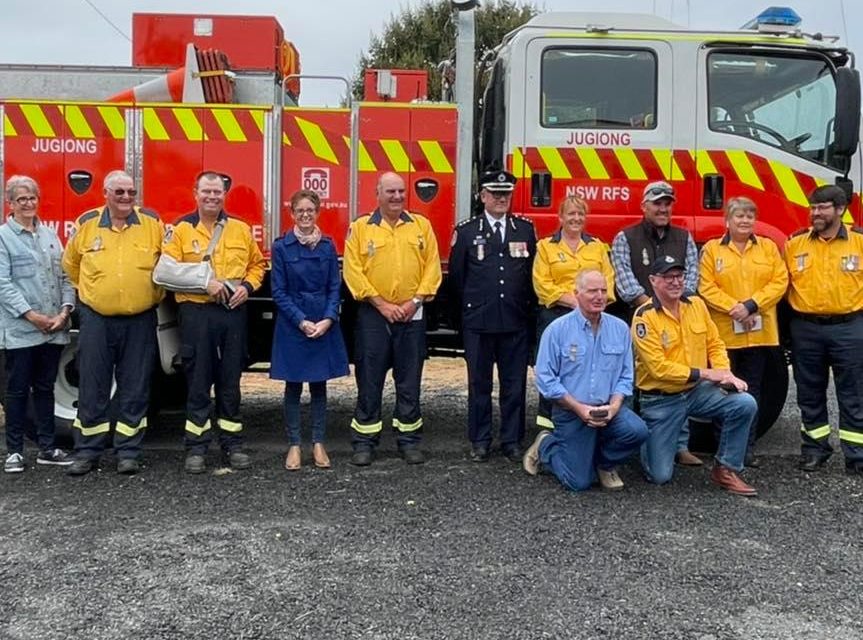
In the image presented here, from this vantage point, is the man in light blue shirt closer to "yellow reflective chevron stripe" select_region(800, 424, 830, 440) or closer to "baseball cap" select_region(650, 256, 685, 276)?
"baseball cap" select_region(650, 256, 685, 276)

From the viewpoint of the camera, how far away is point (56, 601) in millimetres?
3658

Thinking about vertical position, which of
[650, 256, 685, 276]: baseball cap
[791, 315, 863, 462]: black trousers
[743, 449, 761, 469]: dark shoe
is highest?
[650, 256, 685, 276]: baseball cap

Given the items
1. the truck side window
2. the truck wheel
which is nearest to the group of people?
the truck wheel

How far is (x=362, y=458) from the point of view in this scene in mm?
5848

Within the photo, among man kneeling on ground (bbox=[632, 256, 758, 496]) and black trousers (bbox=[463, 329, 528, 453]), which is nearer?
man kneeling on ground (bbox=[632, 256, 758, 496])

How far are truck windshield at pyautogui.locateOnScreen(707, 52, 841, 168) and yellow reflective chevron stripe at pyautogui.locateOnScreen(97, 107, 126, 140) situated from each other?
3902 millimetres

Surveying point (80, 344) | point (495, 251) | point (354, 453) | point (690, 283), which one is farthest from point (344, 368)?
point (690, 283)

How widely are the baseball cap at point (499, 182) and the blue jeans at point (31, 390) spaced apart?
297 cm

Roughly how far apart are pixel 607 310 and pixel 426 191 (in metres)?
1.48

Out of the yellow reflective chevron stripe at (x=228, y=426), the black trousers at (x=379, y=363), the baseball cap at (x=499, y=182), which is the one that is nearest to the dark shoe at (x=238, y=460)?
the yellow reflective chevron stripe at (x=228, y=426)

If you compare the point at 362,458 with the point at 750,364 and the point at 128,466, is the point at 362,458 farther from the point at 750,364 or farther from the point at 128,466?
the point at 750,364

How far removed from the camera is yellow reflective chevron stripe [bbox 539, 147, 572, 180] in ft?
19.6

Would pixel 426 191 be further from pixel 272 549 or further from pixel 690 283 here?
pixel 272 549

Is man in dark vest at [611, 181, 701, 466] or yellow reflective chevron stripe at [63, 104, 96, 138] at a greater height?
yellow reflective chevron stripe at [63, 104, 96, 138]
